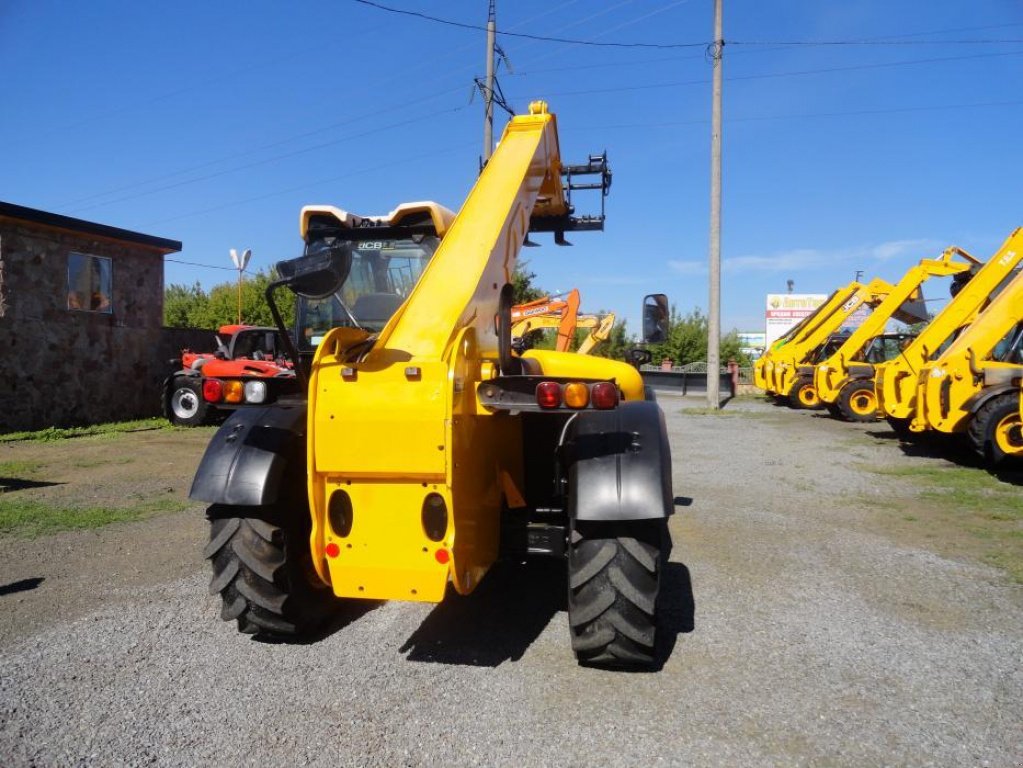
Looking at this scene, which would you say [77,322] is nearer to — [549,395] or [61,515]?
[61,515]

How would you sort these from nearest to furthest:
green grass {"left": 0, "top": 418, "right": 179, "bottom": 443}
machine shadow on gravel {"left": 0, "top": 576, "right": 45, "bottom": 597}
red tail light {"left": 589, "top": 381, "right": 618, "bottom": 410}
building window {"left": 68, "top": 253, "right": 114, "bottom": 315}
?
red tail light {"left": 589, "top": 381, "right": 618, "bottom": 410}
machine shadow on gravel {"left": 0, "top": 576, "right": 45, "bottom": 597}
green grass {"left": 0, "top": 418, "right": 179, "bottom": 443}
building window {"left": 68, "top": 253, "right": 114, "bottom": 315}

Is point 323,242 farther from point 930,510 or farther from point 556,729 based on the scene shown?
point 930,510

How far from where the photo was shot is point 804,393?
20.2 meters

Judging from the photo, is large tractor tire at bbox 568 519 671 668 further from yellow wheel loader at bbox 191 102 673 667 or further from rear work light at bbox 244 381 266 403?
rear work light at bbox 244 381 266 403

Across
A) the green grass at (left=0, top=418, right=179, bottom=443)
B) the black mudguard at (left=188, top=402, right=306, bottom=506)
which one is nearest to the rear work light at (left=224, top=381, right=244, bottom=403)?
the black mudguard at (left=188, top=402, right=306, bottom=506)

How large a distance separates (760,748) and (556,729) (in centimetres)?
80

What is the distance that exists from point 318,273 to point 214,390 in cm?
96

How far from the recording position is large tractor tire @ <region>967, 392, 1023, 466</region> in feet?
29.4

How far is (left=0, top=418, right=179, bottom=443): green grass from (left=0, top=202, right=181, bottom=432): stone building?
0.46 meters

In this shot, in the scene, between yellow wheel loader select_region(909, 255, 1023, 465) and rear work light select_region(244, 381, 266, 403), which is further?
yellow wheel loader select_region(909, 255, 1023, 465)

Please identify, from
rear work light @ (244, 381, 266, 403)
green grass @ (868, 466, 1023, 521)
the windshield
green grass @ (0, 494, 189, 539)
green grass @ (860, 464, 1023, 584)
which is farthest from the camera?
green grass @ (868, 466, 1023, 521)

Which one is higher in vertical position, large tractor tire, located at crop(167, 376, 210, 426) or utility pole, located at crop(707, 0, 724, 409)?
utility pole, located at crop(707, 0, 724, 409)

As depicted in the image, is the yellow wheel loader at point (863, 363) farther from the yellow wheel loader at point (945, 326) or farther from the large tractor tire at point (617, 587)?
the large tractor tire at point (617, 587)

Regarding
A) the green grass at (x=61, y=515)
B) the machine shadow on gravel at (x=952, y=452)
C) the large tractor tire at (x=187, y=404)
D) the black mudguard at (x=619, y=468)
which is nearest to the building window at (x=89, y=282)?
the large tractor tire at (x=187, y=404)
